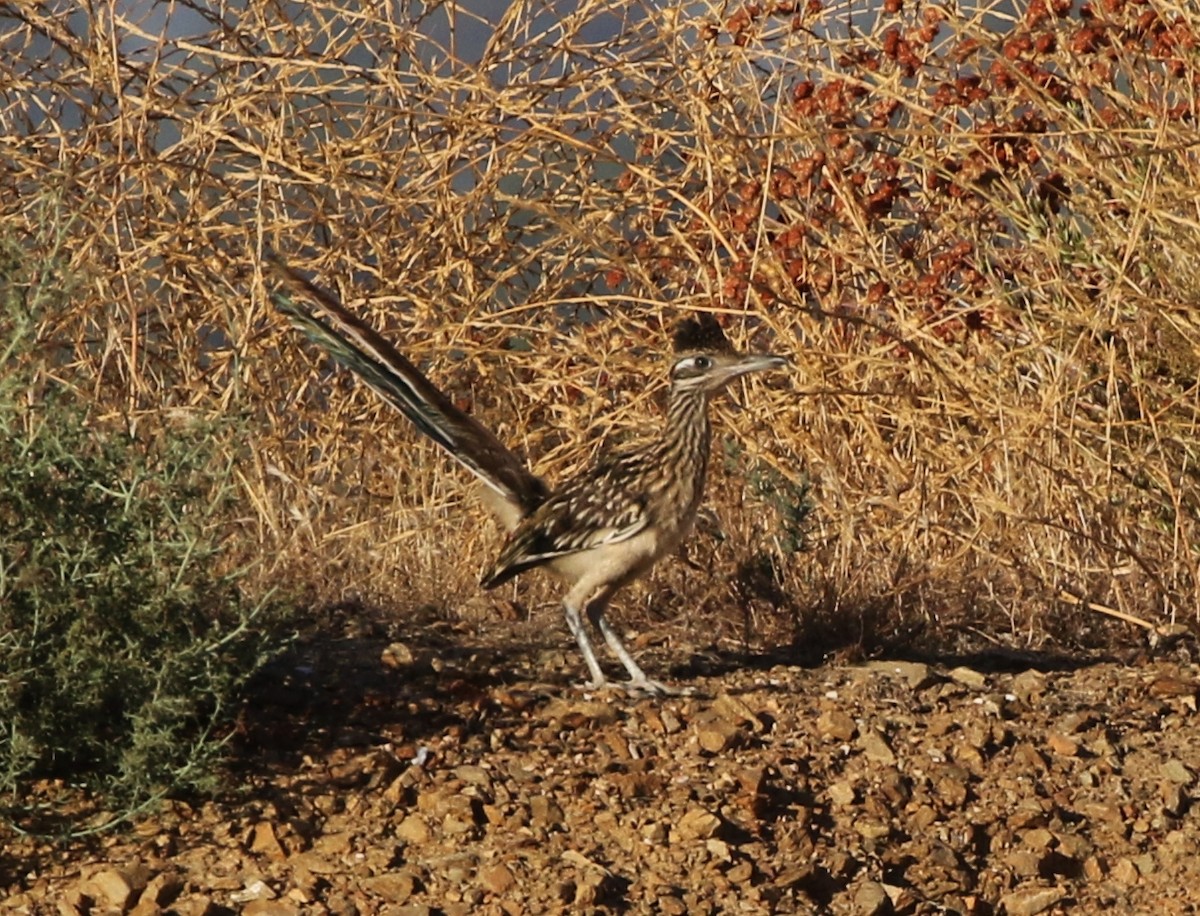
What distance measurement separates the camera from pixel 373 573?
22.7ft

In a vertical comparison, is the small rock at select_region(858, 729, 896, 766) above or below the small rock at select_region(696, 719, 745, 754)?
below

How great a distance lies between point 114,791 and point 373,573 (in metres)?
2.27

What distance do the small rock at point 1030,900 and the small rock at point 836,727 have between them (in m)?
0.66

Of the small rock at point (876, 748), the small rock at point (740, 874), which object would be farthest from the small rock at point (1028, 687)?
the small rock at point (740, 874)

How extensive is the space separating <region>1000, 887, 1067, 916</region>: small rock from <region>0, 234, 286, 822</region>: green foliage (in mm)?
1866

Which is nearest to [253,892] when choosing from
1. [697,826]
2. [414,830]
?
[414,830]

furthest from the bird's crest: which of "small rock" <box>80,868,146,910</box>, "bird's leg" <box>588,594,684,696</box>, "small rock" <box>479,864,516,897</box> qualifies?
"small rock" <box>80,868,146,910</box>

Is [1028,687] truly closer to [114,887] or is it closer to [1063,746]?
[1063,746]

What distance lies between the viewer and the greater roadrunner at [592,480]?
19.5 feet

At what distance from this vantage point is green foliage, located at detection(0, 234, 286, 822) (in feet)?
15.2

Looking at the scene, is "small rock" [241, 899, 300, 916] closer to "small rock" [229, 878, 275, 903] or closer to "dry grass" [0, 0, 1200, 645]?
"small rock" [229, 878, 275, 903]

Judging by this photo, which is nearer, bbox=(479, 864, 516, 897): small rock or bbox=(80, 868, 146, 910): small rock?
bbox=(80, 868, 146, 910): small rock

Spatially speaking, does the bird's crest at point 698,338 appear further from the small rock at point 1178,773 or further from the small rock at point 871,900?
the small rock at point 871,900

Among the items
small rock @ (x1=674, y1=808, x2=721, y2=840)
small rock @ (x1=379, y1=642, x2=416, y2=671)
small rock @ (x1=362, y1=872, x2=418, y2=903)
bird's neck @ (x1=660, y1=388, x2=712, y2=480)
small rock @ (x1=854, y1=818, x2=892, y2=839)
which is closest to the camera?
small rock @ (x1=362, y1=872, x2=418, y2=903)
